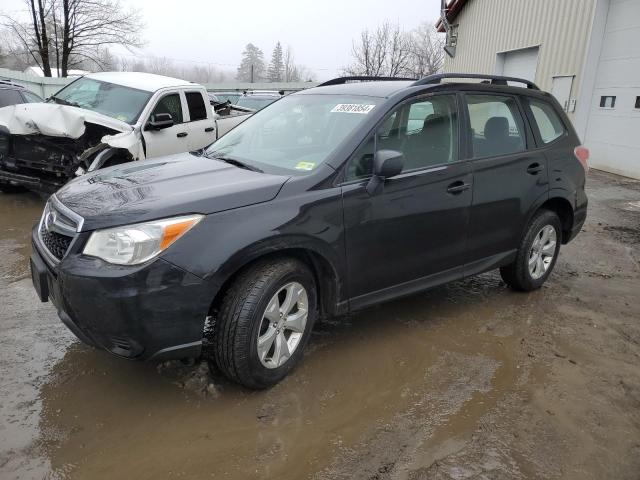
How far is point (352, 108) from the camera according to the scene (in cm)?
357

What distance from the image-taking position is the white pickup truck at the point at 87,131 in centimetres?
678

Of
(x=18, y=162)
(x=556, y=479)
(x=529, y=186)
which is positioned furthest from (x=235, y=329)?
(x=18, y=162)

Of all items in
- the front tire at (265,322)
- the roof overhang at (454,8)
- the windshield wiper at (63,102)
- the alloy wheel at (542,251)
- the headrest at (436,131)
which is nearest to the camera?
the front tire at (265,322)

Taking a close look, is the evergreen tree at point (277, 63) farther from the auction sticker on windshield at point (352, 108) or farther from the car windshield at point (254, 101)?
the auction sticker on windshield at point (352, 108)

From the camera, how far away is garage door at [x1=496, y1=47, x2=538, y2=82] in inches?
545

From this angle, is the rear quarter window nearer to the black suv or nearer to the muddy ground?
the black suv

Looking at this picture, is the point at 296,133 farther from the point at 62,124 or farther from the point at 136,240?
the point at 62,124

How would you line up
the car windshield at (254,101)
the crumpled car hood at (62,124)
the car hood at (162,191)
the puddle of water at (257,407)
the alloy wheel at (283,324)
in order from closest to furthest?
1. the puddle of water at (257,407)
2. the car hood at (162,191)
3. the alloy wheel at (283,324)
4. the crumpled car hood at (62,124)
5. the car windshield at (254,101)

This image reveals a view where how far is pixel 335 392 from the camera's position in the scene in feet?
10.1

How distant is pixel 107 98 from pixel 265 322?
20.3ft

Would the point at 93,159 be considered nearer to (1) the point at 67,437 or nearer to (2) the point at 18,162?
(2) the point at 18,162

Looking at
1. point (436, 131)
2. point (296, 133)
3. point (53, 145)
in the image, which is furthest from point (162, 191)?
point (53, 145)

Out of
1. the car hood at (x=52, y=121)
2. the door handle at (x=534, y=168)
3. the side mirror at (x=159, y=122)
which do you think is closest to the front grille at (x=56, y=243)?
the door handle at (x=534, y=168)

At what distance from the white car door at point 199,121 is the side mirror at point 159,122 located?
2.54ft
